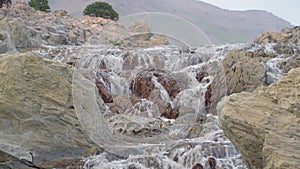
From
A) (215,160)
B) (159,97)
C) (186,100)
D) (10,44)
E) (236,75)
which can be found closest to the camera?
(186,100)

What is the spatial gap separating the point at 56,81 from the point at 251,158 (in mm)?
4147

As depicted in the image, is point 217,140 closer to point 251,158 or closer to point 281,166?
point 251,158

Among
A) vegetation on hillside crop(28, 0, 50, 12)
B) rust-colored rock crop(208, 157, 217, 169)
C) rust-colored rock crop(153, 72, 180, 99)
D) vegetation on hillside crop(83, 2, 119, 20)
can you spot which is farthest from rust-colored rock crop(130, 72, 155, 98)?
vegetation on hillside crop(83, 2, 119, 20)

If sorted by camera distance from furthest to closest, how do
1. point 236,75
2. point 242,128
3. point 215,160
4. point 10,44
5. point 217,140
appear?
point 10,44 < point 236,75 < point 217,140 < point 215,160 < point 242,128

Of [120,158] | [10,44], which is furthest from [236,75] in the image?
[10,44]

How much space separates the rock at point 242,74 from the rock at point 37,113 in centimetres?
620

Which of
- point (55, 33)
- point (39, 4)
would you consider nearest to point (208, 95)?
point (55, 33)

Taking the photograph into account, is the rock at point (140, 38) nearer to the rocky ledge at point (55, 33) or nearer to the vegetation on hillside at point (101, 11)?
the rocky ledge at point (55, 33)

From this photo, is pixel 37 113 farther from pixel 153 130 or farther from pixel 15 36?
pixel 15 36

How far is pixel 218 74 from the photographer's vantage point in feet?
25.9

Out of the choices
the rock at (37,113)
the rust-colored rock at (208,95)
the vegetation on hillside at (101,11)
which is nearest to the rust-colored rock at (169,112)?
the rust-colored rock at (208,95)

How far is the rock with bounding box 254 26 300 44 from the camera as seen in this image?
933 inches

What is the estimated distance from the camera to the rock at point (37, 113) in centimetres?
782

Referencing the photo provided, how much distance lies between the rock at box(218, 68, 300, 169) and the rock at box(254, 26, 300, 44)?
18451mm
